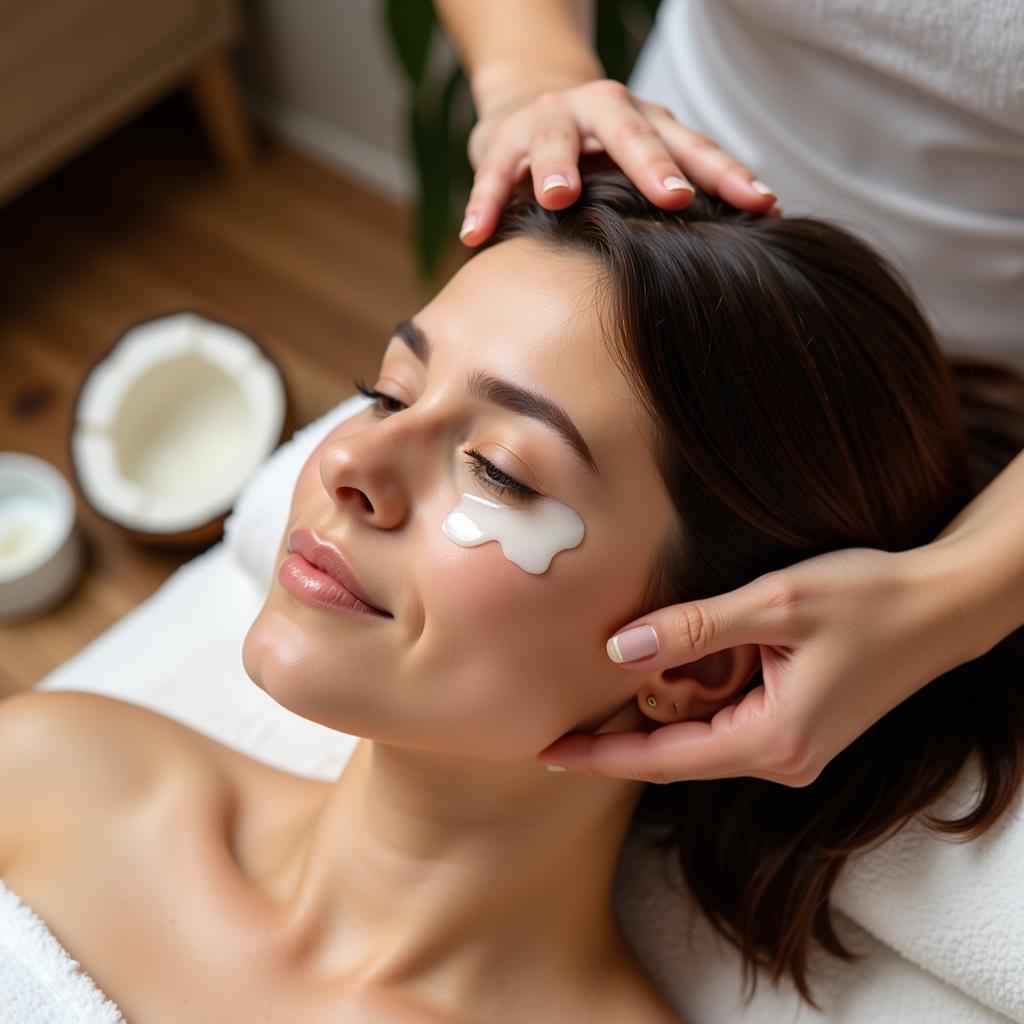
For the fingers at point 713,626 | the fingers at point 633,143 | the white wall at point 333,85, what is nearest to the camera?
the fingers at point 713,626

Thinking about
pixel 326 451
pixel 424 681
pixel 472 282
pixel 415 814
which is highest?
pixel 472 282

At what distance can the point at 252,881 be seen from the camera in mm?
1140

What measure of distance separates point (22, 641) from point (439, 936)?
117 cm

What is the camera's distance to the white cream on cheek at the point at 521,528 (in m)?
0.89

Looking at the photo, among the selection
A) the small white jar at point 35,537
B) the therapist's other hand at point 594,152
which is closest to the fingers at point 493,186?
the therapist's other hand at point 594,152

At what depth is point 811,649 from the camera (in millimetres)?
863

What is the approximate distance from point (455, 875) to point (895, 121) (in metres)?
0.89

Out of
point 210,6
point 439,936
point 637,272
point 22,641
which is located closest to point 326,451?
point 637,272

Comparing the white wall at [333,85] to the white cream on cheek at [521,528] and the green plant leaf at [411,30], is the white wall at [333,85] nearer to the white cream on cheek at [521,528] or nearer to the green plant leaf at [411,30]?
the green plant leaf at [411,30]

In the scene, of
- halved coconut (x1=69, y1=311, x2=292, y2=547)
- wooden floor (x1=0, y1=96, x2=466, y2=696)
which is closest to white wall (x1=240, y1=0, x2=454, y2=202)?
wooden floor (x1=0, y1=96, x2=466, y2=696)

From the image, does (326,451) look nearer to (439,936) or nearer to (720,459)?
(720,459)

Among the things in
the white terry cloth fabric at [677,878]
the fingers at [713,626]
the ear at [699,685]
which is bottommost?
the white terry cloth fabric at [677,878]

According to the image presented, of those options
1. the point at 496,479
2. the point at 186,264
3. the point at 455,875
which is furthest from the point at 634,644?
the point at 186,264

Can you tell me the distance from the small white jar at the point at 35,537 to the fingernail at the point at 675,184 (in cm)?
132
